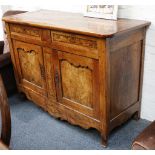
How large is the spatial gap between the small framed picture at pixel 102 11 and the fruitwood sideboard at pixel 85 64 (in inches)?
2.1

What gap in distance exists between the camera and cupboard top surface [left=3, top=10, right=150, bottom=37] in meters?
1.41

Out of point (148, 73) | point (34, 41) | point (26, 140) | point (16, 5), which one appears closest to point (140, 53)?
point (148, 73)

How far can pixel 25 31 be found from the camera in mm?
1918

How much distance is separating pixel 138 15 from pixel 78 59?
1.88 feet

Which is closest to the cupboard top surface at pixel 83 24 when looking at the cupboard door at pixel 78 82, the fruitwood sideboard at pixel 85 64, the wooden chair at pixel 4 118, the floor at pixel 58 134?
the fruitwood sideboard at pixel 85 64

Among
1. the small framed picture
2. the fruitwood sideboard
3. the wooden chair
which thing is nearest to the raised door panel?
the fruitwood sideboard

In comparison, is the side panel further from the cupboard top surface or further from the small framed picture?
the small framed picture

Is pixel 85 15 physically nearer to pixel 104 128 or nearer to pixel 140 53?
Result: pixel 140 53

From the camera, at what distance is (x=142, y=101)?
1.92m

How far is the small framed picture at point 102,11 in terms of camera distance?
1703 millimetres

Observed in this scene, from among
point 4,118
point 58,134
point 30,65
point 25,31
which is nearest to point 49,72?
point 30,65

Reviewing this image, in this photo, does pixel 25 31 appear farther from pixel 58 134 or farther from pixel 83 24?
pixel 58 134

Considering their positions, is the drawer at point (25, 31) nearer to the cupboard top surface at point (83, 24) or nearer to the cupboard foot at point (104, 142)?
the cupboard top surface at point (83, 24)

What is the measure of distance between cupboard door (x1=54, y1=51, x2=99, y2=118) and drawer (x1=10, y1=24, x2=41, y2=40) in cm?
24
